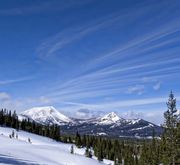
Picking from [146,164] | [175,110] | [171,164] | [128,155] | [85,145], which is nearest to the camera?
[175,110]

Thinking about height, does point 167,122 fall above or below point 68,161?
above

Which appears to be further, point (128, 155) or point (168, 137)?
point (128, 155)

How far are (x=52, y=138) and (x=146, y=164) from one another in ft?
365

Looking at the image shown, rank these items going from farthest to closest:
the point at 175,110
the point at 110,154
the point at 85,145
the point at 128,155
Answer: the point at 85,145 < the point at 110,154 < the point at 128,155 < the point at 175,110

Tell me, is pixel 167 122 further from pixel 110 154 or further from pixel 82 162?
pixel 110 154

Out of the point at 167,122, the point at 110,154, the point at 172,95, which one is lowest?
the point at 110,154

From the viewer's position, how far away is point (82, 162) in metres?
106

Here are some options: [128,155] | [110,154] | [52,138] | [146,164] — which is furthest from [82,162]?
[52,138]

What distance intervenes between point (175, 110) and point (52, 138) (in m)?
151

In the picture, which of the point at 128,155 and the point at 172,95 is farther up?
the point at 172,95

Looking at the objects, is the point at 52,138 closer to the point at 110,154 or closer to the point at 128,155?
the point at 110,154

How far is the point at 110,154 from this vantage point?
167 meters

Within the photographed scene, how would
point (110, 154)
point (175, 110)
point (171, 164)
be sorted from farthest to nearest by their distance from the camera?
point (110, 154)
point (171, 164)
point (175, 110)

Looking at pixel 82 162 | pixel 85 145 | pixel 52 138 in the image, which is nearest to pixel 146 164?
pixel 82 162
